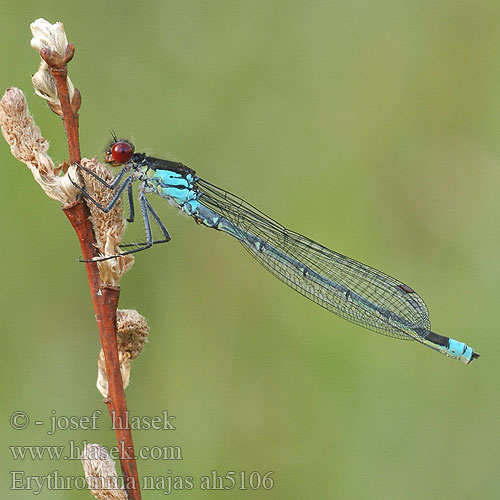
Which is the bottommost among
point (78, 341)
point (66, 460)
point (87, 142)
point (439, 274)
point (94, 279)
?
point (66, 460)

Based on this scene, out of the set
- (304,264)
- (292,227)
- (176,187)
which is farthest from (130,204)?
(292,227)

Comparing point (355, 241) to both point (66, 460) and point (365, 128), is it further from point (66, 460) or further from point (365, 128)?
point (66, 460)

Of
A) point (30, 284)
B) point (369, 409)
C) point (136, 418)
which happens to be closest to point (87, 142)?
point (30, 284)

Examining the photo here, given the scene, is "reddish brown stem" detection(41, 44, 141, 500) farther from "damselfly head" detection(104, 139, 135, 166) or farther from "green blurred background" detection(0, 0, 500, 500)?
"green blurred background" detection(0, 0, 500, 500)

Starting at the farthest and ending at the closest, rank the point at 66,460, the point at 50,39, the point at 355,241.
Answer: the point at 355,241
the point at 66,460
the point at 50,39

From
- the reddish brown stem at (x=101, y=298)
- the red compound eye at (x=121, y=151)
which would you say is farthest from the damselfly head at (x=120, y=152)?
the reddish brown stem at (x=101, y=298)

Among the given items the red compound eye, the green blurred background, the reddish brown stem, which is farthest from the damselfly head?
the reddish brown stem
